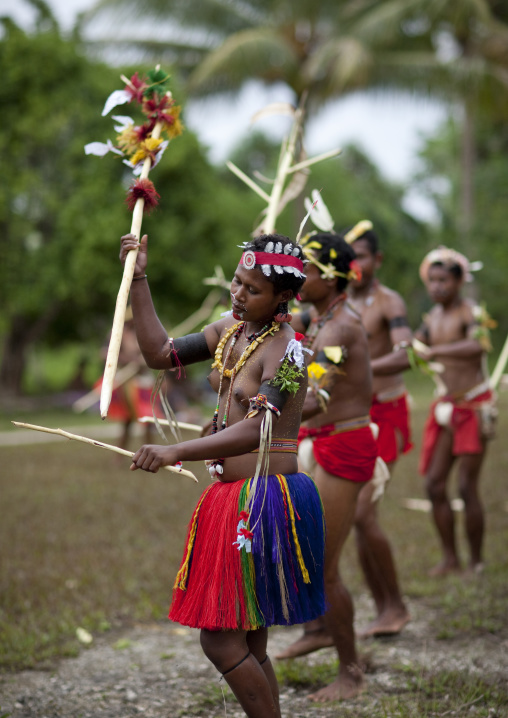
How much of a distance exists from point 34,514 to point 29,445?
20.5ft

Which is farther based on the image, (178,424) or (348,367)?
(348,367)

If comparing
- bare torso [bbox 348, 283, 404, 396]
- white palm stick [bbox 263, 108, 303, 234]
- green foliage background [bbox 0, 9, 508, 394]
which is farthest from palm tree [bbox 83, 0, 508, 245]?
white palm stick [bbox 263, 108, 303, 234]

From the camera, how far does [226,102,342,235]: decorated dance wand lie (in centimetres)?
416

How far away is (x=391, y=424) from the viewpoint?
5492mm

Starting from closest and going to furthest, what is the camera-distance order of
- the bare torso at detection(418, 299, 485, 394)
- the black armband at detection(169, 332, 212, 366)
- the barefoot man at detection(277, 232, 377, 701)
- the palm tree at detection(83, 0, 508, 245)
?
the black armband at detection(169, 332, 212, 366) < the barefoot man at detection(277, 232, 377, 701) < the bare torso at detection(418, 299, 485, 394) < the palm tree at detection(83, 0, 508, 245)

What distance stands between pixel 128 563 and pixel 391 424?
7.72ft

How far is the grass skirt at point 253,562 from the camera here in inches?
121

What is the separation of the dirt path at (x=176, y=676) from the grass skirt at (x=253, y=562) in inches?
27.7

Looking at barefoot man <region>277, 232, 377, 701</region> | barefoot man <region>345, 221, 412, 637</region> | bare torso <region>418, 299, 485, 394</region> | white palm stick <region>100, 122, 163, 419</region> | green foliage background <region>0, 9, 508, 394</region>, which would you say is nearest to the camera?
white palm stick <region>100, 122, 163, 419</region>

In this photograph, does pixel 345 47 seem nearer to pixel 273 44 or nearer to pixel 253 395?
pixel 273 44

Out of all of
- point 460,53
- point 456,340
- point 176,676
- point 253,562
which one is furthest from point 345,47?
point 253,562

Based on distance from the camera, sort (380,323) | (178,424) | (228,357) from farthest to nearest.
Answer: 1. (380,323)
2. (178,424)
3. (228,357)

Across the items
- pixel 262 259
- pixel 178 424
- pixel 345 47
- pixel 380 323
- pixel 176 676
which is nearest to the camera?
pixel 262 259

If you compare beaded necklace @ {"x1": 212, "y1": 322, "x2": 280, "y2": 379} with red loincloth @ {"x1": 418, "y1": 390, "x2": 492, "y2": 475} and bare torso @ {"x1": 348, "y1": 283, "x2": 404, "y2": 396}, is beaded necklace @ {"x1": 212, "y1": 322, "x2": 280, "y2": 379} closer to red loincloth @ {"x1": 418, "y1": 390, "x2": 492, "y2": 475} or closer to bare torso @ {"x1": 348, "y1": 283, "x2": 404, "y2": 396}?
bare torso @ {"x1": 348, "y1": 283, "x2": 404, "y2": 396}
